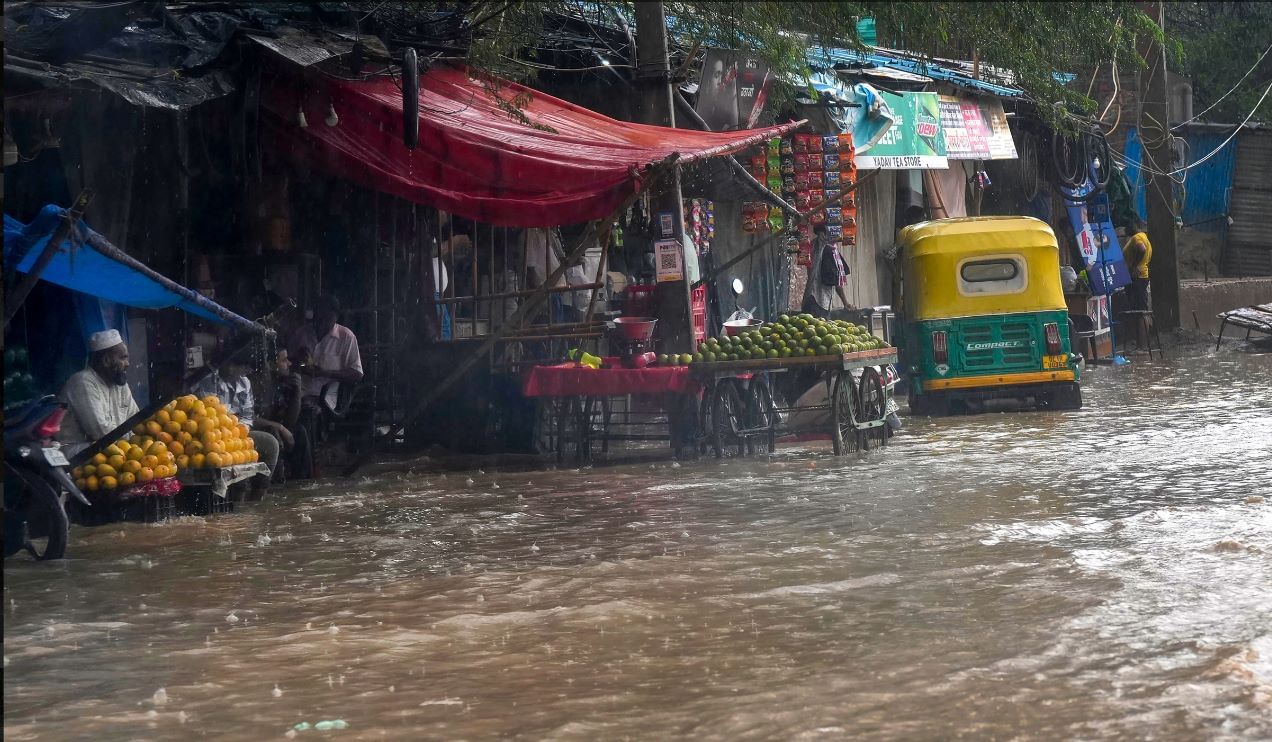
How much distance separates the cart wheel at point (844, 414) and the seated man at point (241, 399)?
4467 millimetres

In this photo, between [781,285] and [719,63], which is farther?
[781,285]

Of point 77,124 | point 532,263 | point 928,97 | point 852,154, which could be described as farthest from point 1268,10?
point 77,124

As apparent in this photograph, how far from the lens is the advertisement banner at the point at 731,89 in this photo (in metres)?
14.1

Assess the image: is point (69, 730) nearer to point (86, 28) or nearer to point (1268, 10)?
point (86, 28)

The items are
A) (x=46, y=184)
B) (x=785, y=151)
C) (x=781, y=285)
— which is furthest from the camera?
(x=781, y=285)

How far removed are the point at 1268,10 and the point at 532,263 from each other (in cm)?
2080

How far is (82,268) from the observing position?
301 inches

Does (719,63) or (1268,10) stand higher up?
(1268,10)

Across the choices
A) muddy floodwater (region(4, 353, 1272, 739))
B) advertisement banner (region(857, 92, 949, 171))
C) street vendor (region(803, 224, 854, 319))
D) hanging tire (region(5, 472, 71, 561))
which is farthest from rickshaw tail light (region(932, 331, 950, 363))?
hanging tire (region(5, 472, 71, 561))

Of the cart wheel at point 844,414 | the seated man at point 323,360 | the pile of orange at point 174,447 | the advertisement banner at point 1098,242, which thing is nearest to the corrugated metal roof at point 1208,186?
the advertisement banner at point 1098,242

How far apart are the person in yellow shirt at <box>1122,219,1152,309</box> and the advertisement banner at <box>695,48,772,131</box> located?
11.4 meters

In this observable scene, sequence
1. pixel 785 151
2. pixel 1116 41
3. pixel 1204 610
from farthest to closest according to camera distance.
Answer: pixel 785 151
pixel 1116 41
pixel 1204 610

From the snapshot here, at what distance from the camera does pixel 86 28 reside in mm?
8141

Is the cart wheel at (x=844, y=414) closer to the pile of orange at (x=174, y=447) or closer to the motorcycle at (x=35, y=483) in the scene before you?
the pile of orange at (x=174, y=447)
